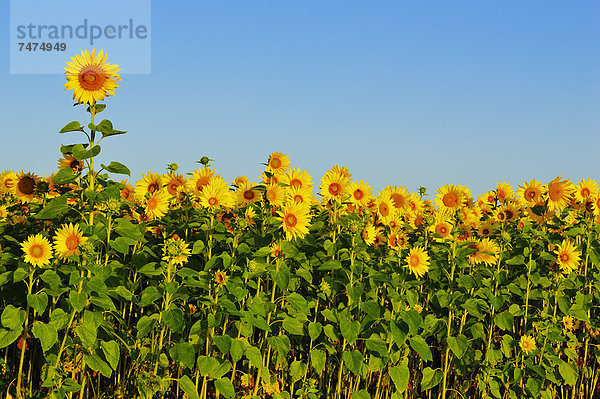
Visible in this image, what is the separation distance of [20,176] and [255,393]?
9.58ft

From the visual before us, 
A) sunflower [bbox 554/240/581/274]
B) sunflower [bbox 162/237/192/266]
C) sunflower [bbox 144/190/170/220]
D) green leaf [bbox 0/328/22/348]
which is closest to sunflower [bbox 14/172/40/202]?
sunflower [bbox 144/190/170/220]

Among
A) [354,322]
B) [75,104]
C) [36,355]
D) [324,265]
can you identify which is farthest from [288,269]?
[36,355]

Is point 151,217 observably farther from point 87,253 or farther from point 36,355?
point 36,355

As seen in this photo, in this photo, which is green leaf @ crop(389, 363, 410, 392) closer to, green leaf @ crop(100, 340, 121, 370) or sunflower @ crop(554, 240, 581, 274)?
sunflower @ crop(554, 240, 581, 274)

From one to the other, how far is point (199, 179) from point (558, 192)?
4.23 m

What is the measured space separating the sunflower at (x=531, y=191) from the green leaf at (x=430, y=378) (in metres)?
2.49

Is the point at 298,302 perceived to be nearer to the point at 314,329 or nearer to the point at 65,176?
the point at 314,329

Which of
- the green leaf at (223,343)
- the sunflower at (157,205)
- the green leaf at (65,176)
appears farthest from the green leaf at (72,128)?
the green leaf at (223,343)

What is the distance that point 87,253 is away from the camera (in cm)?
479

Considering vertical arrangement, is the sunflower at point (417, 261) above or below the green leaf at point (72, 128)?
below

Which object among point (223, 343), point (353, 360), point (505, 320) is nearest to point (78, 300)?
point (223, 343)

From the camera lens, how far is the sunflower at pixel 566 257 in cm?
700

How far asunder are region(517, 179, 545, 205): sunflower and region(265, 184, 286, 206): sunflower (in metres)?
3.47

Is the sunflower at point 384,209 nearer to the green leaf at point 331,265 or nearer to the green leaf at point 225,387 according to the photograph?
the green leaf at point 331,265
